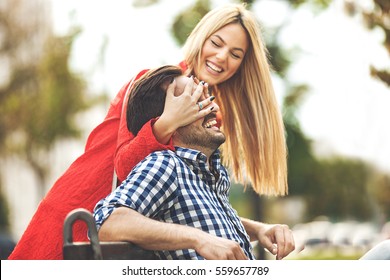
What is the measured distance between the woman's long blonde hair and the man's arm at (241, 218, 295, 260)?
1.38 ft

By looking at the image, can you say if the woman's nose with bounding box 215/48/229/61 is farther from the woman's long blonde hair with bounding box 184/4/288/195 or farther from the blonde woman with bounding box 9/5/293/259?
the woman's long blonde hair with bounding box 184/4/288/195

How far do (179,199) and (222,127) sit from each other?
4.62ft

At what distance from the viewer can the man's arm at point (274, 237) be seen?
10.7 feet

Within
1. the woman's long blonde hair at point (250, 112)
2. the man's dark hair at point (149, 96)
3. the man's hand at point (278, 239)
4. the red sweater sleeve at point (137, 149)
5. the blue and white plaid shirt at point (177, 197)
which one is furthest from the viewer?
the woman's long blonde hair at point (250, 112)

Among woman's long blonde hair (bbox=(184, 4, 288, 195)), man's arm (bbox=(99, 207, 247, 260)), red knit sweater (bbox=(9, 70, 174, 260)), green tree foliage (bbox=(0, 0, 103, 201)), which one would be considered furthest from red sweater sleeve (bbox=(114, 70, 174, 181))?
green tree foliage (bbox=(0, 0, 103, 201))

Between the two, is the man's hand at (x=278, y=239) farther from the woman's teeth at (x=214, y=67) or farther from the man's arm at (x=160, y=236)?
the woman's teeth at (x=214, y=67)

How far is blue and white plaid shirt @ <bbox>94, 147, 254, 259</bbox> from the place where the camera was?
104 inches

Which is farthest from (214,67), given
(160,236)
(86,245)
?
(86,245)

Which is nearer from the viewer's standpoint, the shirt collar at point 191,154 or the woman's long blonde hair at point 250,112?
the shirt collar at point 191,154

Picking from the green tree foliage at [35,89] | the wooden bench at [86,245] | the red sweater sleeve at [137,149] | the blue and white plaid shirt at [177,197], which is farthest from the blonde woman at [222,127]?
the green tree foliage at [35,89]

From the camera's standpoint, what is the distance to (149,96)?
10.2ft

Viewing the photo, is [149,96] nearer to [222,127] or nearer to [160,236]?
[160,236]
